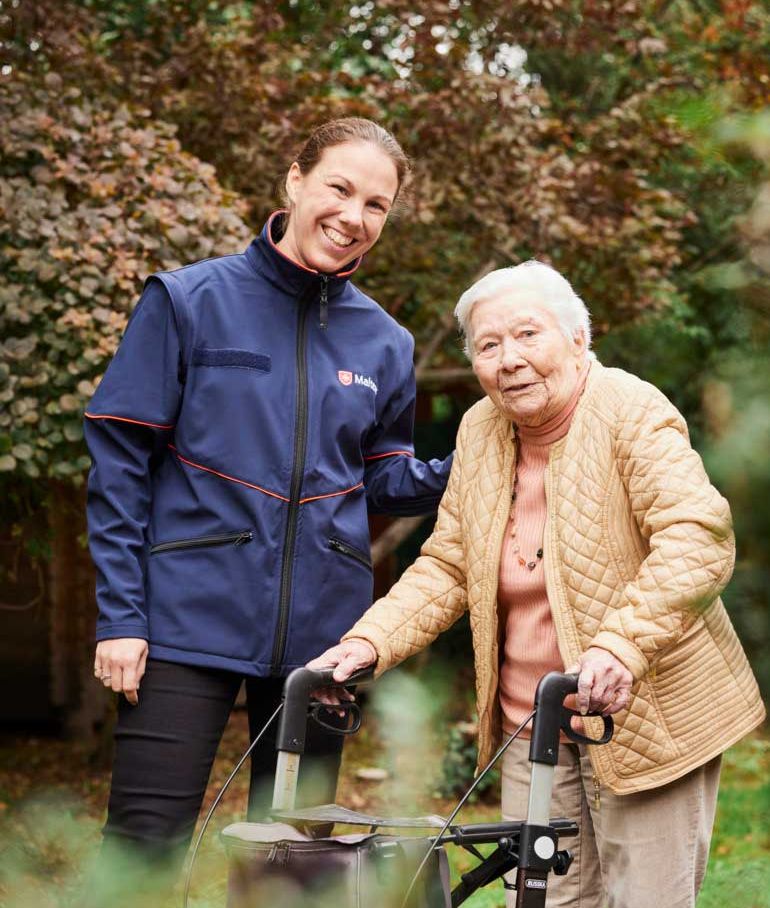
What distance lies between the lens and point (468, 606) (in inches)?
105

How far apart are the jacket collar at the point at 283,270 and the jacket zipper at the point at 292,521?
19 cm

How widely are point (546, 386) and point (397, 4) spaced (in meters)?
4.22

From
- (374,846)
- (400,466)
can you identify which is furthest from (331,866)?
(400,466)

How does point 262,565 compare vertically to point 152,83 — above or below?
below

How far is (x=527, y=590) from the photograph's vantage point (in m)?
2.49

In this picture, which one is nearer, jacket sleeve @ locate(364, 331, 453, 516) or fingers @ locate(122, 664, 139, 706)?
fingers @ locate(122, 664, 139, 706)

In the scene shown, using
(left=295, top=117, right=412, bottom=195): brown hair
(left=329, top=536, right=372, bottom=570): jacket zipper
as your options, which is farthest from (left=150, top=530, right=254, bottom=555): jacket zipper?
(left=295, top=117, right=412, bottom=195): brown hair

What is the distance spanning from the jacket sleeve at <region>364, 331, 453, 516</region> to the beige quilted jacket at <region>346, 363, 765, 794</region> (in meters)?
0.42

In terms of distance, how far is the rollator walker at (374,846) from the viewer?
1.60 m

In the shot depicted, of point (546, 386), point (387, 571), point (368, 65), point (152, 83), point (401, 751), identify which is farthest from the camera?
point (387, 571)

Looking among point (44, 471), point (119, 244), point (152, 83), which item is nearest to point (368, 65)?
point (152, 83)

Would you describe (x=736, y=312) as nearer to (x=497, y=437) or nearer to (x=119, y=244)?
(x=497, y=437)

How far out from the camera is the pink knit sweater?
97.9 inches

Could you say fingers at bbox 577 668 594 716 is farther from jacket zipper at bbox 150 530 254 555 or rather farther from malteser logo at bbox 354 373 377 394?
malteser logo at bbox 354 373 377 394
